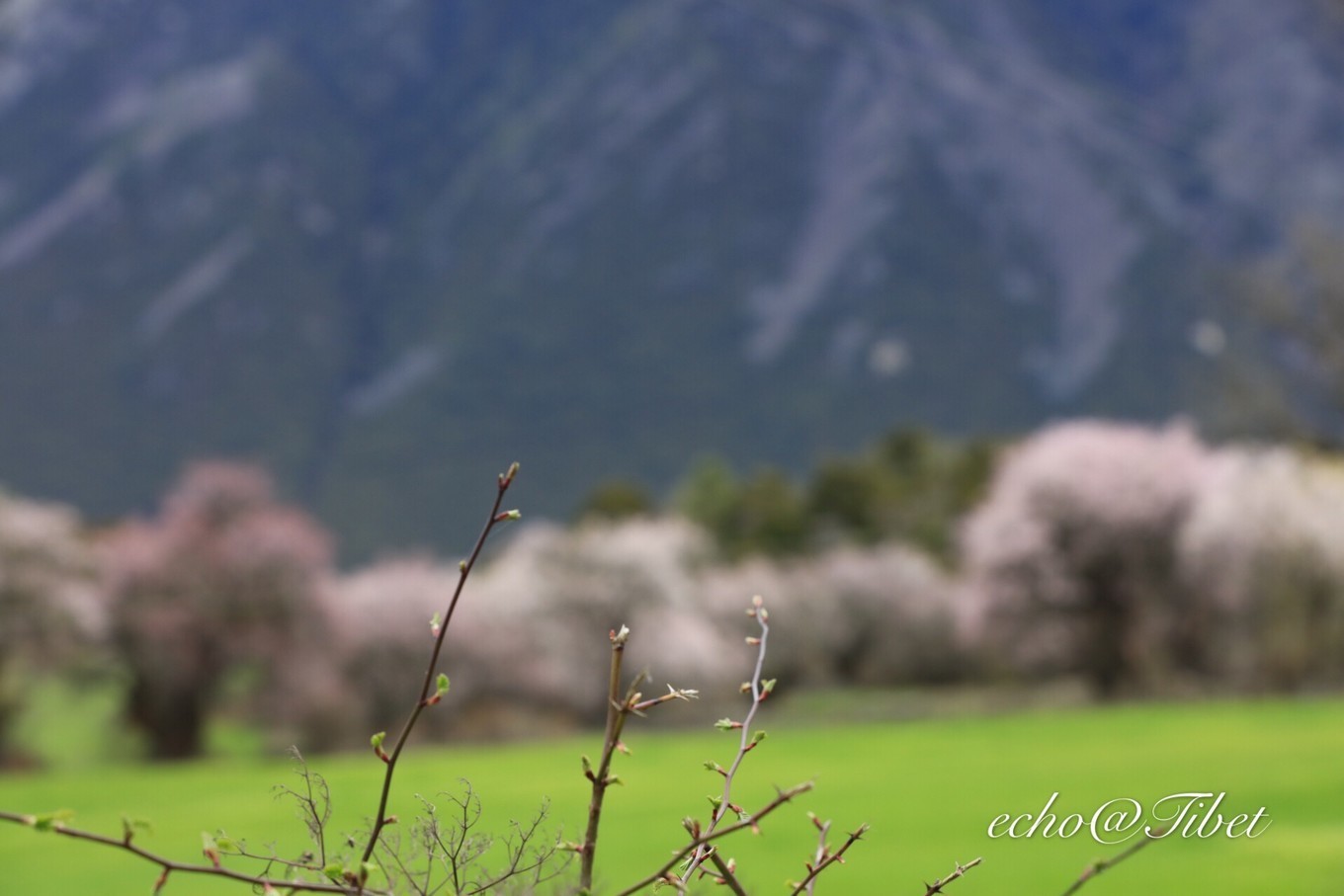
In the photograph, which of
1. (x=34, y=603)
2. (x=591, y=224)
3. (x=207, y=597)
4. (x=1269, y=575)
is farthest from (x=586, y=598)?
(x=591, y=224)

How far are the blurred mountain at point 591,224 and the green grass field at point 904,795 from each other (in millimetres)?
87402

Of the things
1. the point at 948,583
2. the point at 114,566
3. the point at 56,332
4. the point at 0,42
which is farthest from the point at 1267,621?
the point at 0,42

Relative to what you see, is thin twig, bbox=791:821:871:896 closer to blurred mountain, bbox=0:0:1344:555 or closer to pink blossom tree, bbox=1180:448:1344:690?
pink blossom tree, bbox=1180:448:1344:690

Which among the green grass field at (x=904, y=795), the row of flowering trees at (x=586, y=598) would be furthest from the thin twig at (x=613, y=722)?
the row of flowering trees at (x=586, y=598)

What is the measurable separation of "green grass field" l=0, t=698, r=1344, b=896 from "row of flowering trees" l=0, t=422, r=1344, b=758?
90.1 inches

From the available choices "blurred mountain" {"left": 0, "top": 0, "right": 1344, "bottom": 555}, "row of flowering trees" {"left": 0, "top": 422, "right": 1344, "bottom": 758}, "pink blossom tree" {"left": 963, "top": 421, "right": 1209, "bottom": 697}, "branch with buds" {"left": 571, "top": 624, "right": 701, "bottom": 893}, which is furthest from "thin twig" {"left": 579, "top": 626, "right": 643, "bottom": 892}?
"blurred mountain" {"left": 0, "top": 0, "right": 1344, "bottom": 555}

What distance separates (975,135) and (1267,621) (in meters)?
128

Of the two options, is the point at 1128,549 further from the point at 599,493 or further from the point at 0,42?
the point at 0,42

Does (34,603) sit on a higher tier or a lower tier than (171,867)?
higher

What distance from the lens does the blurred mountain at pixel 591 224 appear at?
388 feet

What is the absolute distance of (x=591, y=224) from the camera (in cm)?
14075

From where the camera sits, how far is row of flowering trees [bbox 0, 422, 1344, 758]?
23266mm

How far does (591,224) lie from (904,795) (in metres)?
131

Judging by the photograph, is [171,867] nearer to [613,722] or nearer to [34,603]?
[613,722]
